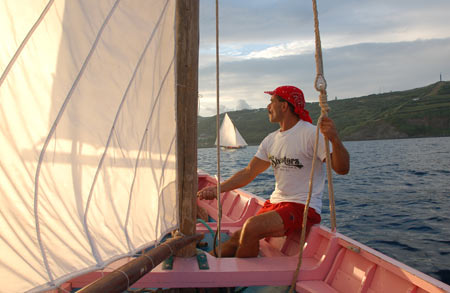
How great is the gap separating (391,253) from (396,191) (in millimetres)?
9470

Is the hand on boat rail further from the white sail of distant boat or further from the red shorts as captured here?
the white sail of distant boat

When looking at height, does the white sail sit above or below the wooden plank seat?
above

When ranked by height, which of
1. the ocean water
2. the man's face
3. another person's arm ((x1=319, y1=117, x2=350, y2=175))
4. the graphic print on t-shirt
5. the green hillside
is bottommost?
the ocean water

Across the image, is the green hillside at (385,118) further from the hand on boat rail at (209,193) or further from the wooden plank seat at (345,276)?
the wooden plank seat at (345,276)

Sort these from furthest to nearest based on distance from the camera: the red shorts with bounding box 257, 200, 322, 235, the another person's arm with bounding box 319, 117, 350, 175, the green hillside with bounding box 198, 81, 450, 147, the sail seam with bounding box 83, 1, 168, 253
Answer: the green hillside with bounding box 198, 81, 450, 147 < the red shorts with bounding box 257, 200, 322, 235 < the another person's arm with bounding box 319, 117, 350, 175 < the sail seam with bounding box 83, 1, 168, 253

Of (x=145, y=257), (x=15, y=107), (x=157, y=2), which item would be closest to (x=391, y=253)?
(x=145, y=257)

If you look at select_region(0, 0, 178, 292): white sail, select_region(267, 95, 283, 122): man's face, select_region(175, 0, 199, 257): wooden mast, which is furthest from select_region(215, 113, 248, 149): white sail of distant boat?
select_region(0, 0, 178, 292): white sail

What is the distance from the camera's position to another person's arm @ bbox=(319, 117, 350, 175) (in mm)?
3119

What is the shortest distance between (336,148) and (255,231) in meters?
1.02

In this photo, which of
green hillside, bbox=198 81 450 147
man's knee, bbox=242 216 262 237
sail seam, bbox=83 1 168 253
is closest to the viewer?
sail seam, bbox=83 1 168 253

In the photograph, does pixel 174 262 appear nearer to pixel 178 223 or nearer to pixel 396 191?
pixel 178 223

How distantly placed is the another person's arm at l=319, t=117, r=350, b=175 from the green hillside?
68.2 m

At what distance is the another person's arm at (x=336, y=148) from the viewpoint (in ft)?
10.2

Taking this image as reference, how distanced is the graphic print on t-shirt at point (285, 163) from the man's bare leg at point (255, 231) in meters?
0.58
